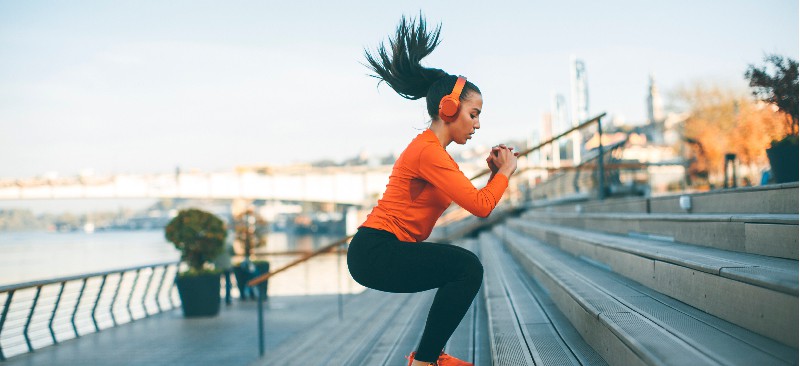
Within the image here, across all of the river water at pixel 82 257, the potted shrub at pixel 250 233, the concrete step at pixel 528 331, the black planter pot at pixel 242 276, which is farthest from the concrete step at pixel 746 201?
the river water at pixel 82 257

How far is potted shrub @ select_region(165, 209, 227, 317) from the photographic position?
900 centimetres

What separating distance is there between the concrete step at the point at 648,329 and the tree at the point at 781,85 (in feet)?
6.63

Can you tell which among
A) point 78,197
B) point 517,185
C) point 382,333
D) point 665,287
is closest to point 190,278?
point 382,333

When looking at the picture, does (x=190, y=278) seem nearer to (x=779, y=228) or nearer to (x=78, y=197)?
(x=779, y=228)

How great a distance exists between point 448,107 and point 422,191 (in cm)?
34

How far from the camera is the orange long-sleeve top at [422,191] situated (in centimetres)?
235

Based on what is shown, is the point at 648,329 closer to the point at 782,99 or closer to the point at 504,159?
the point at 504,159

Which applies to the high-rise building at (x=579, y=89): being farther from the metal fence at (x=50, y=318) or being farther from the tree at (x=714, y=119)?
the metal fence at (x=50, y=318)

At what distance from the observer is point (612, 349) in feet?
8.01

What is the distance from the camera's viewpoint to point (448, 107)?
2477 millimetres

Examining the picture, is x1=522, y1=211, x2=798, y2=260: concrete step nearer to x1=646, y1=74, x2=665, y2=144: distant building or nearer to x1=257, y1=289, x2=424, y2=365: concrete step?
x1=257, y1=289, x2=424, y2=365: concrete step

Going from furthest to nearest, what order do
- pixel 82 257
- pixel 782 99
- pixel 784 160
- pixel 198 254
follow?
pixel 82 257 < pixel 198 254 < pixel 782 99 < pixel 784 160

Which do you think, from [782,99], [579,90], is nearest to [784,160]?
[782,99]

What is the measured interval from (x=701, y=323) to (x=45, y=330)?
7.56m
